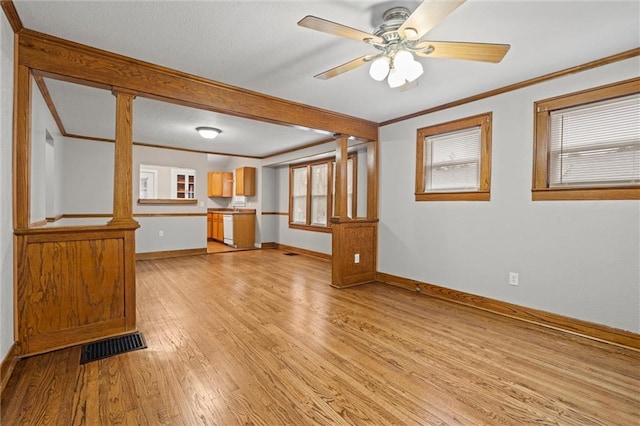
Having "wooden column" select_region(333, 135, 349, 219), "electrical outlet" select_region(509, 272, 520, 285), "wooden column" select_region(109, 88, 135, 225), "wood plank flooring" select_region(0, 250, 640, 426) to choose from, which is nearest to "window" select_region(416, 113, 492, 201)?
"electrical outlet" select_region(509, 272, 520, 285)

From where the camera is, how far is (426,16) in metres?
1.60

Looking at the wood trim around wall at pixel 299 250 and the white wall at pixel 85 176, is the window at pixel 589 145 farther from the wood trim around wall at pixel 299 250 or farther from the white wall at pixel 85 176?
the white wall at pixel 85 176

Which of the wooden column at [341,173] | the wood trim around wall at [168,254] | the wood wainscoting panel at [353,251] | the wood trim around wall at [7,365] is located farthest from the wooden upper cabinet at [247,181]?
the wood trim around wall at [7,365]

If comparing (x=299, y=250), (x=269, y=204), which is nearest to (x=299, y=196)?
(x=269, y=204)

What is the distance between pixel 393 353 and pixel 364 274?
85.1 inches

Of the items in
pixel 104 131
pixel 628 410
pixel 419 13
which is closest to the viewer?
pixel 419 13

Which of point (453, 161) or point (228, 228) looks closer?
point (453, 161)

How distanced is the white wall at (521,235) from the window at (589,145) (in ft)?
0.26

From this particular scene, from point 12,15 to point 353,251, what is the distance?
3878mm

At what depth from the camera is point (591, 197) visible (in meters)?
2.62

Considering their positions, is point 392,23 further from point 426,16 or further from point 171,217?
point 171,217

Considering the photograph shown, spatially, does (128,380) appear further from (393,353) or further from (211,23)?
(211,23)

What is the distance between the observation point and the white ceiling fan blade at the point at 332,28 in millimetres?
1564

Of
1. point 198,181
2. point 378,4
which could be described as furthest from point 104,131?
point 378,4
